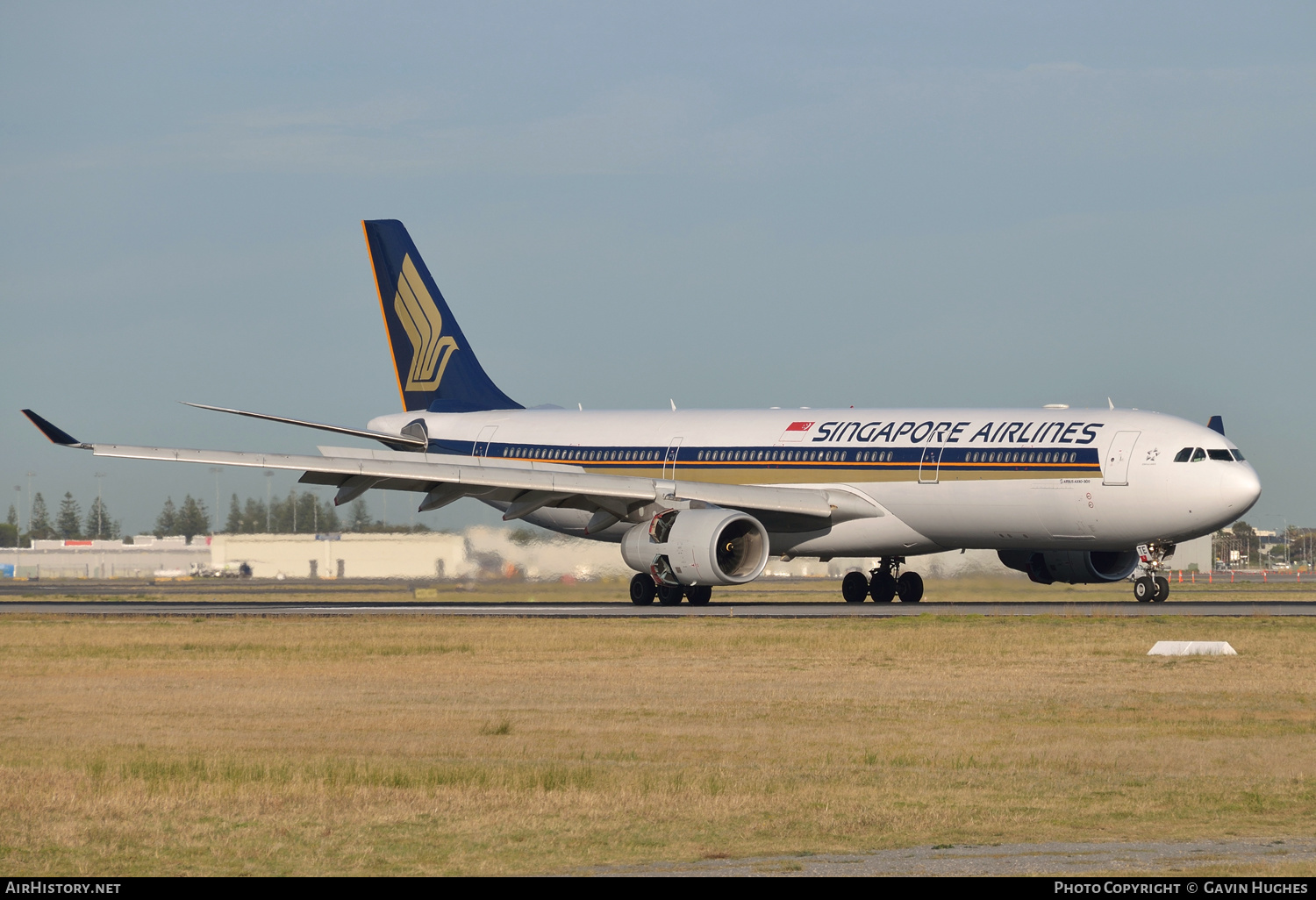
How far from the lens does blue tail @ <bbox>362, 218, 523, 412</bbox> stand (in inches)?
1906

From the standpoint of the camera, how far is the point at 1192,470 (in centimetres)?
3444

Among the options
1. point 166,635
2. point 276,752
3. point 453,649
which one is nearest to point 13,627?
point 166,635

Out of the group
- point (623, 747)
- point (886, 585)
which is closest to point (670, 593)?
point (886, 585)

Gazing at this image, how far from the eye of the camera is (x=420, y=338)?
4903cm

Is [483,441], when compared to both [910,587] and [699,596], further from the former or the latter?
[910,587]

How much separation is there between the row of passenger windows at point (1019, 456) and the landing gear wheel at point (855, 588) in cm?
636

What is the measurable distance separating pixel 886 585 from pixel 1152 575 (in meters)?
6.94

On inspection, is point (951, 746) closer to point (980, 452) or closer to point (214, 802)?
point (214, 802)

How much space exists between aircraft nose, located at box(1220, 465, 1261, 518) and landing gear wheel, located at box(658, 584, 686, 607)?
38.6 ft

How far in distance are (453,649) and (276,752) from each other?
1040 centimetres

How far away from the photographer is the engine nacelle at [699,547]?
35.6 meters

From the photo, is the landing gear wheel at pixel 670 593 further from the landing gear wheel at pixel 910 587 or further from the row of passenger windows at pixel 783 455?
the landing gear wheel at pixel 910 587

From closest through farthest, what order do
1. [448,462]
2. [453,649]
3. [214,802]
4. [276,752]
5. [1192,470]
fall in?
[214,802] → [276,752] → [453,649] → [1192,470] → [448,462]

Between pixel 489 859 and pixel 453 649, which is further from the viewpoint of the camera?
pixel 453 649
